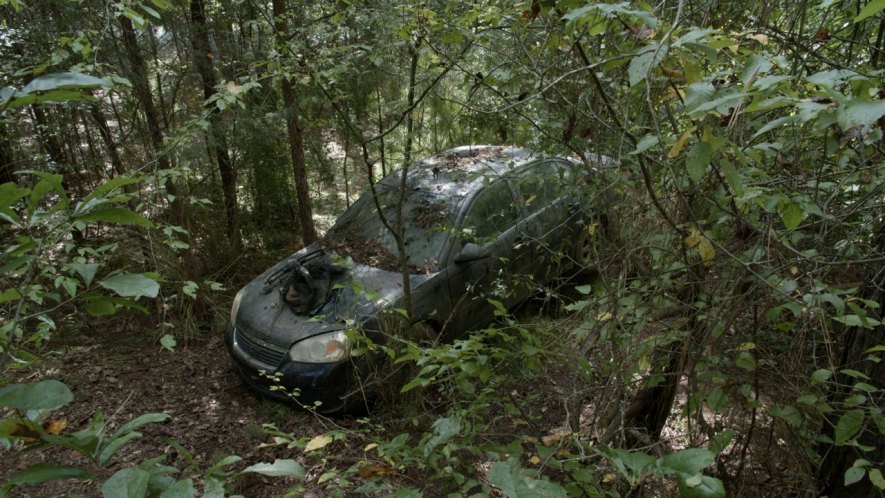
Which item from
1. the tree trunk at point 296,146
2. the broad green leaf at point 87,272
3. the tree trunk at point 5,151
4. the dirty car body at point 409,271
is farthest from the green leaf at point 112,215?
the tree trunk at point 5,151

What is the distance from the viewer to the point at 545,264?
17.9 ft

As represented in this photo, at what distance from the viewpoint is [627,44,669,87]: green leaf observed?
4.47 feet

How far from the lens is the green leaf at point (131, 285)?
3.04 feet

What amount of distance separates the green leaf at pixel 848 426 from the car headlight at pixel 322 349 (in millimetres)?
2912

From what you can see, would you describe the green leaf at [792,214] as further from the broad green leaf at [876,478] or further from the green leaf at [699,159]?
the broad green leaf at [876,478]

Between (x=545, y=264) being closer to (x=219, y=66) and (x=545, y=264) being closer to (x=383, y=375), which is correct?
(x=383, y=375)

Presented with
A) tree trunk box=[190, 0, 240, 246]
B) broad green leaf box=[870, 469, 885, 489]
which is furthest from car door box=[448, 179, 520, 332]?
tree trunk box=[190, 0, 240, 246]

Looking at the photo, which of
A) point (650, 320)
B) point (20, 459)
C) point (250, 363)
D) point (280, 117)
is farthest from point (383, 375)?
point (280, 117)

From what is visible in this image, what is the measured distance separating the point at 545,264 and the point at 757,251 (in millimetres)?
3362

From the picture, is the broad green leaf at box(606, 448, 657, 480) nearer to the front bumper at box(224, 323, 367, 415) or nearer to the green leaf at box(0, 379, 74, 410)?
the green leaf at box(0, 379, 74, 410)

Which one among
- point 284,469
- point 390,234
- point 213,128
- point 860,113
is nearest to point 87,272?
point 284,469

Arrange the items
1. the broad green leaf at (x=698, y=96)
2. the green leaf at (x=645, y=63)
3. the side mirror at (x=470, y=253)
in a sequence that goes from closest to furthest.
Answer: the broad green leaf at (x=698, y=96) < the green leaf at (x=645, y=63) < the side mirror at (x=470, y=253)

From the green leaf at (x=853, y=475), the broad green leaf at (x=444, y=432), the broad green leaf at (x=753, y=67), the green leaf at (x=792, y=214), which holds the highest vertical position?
the broad green leaf at (x=753, y=67)

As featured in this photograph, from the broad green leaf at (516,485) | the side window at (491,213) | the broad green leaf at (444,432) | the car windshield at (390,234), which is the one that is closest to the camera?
the broad green leaf at (516,485)
